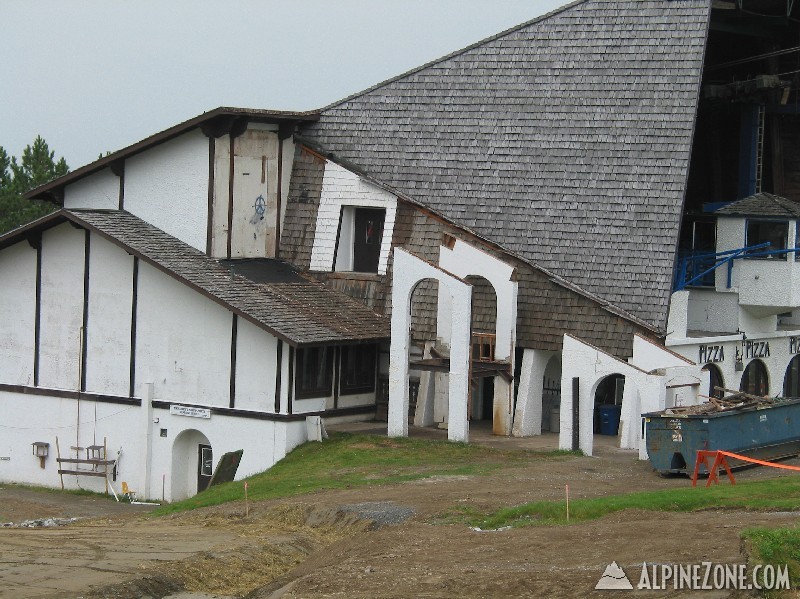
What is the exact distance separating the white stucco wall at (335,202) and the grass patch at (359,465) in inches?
214

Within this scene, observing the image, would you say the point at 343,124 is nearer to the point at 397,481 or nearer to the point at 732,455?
the point at 397,481

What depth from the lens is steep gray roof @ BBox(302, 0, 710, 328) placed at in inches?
1473

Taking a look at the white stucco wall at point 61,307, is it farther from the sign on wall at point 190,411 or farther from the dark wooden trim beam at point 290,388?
the dark wooden trim beam at point 290,388

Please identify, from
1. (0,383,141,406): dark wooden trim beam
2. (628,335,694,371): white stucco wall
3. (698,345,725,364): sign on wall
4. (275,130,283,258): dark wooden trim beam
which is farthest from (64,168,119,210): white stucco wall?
(698,345,725,364): sign on wall

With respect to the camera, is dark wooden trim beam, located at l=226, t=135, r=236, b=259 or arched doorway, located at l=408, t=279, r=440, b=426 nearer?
arched doorway, located at l=408, t=279, r=440, b=426

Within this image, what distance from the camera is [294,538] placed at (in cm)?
2775

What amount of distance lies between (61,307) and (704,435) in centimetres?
1800

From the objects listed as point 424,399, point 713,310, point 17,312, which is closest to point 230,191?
point 17,312

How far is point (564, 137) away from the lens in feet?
129

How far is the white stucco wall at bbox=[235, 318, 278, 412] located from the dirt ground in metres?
5.85

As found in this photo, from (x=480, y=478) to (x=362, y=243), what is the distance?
35.5 feet

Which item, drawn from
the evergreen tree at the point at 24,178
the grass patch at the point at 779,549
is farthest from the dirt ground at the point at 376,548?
the evergreen tree at the point at 24,178

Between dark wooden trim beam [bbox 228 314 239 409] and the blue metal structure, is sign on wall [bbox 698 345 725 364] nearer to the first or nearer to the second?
the blue metal structure

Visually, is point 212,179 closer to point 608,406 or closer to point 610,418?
point 608,406
